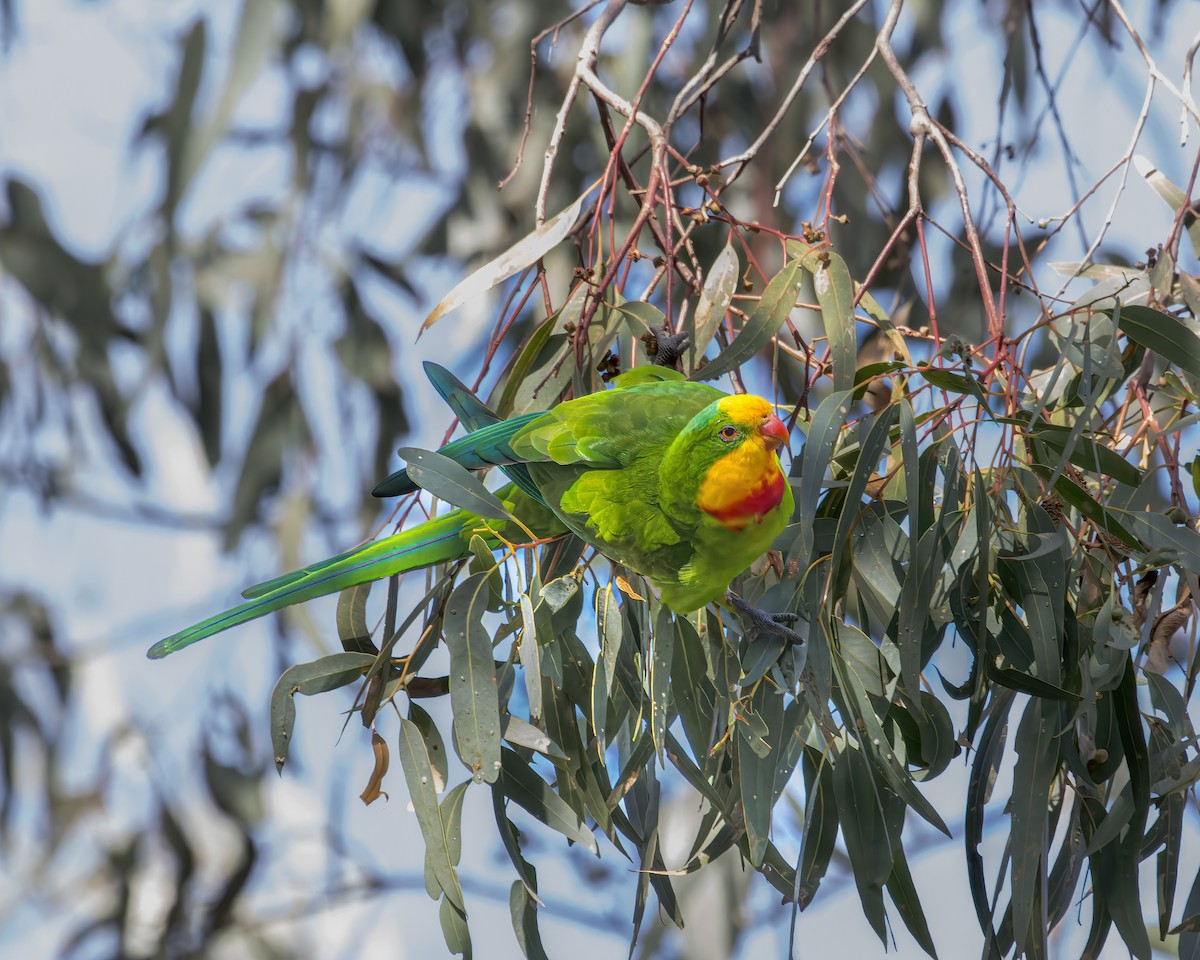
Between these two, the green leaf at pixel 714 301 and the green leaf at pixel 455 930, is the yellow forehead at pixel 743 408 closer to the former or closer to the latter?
the green leaf at pixel 714 301

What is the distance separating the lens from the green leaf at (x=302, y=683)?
1113 mm

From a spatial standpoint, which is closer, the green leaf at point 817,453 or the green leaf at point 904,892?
the green leaf at point 817,453

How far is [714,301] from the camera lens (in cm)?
116

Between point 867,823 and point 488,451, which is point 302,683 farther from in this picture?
point 867,823

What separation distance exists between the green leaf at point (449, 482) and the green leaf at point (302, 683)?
22 cm

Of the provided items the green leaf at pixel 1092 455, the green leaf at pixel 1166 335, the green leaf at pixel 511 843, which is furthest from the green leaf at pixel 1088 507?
the green leaf at pixel 511 843

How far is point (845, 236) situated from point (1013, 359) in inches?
61.4

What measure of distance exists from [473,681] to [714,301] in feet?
1.39

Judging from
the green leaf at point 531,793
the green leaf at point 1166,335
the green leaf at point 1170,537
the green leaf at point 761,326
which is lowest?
the green leaf at point 531,793

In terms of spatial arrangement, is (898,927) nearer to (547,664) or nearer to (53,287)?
(547,664)

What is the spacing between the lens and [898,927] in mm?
3182

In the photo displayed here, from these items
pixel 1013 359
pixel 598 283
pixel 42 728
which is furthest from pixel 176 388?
pixel 1013 359

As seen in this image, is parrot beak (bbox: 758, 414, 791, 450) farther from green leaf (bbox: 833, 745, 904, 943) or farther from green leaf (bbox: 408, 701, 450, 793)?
green leaf (bbox: 408, 701, 450, 793)

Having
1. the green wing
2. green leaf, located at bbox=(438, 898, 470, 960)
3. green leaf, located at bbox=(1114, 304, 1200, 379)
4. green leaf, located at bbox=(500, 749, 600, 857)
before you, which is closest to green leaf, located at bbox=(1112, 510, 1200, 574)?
green leaf, located at bbox=(1114, 304, 1200, 379)
